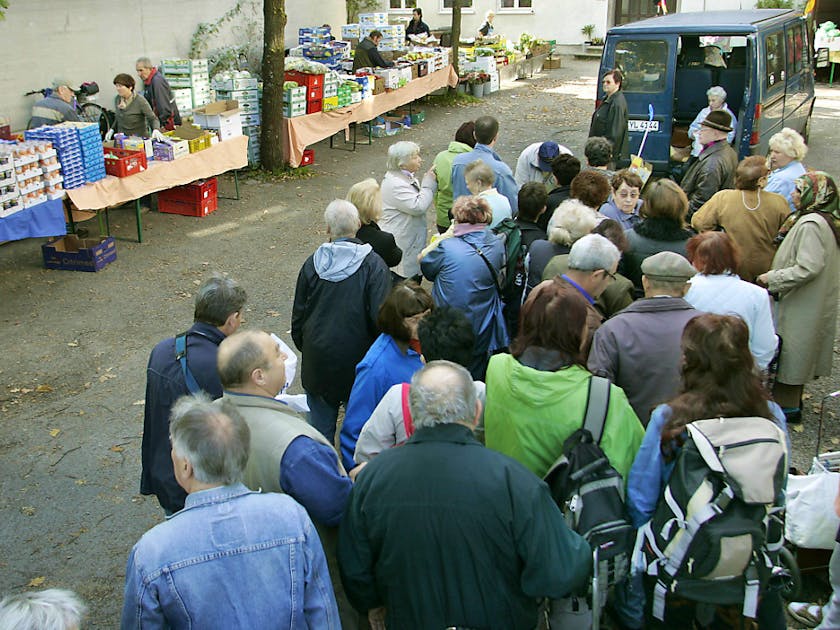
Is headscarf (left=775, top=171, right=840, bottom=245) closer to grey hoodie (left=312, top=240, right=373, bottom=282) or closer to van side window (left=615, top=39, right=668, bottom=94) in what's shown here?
grey hoodie (left=312, top=240, right=373, bottom=282)

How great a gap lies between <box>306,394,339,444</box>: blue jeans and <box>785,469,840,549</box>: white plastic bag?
8.14ft

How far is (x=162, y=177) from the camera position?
9586 mm

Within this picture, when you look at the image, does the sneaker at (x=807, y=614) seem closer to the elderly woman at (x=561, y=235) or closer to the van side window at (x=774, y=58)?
the elderly woman at (x=561, y=235)

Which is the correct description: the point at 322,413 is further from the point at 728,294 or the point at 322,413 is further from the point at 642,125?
the point at 642,125

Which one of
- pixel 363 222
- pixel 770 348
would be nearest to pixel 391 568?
pixel 770 348

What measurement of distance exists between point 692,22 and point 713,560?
8787mm

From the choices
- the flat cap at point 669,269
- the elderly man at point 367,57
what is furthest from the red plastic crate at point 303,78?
the flat cap at point 669,269

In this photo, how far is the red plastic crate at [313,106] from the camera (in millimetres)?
12852

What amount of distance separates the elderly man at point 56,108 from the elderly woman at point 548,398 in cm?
801

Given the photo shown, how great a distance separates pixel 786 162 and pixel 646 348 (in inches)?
129

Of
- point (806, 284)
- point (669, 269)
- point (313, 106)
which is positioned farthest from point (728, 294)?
point (313, 106)

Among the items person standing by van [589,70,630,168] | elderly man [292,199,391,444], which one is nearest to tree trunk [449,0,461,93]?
person standing by van [589,70,630,168]

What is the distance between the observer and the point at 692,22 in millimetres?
10141

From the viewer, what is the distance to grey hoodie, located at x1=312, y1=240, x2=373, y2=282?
4.60m
